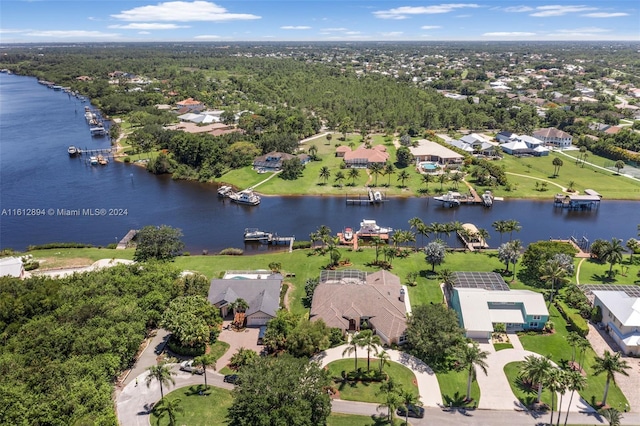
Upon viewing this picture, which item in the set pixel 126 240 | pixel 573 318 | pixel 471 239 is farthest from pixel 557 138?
pixel 126 240

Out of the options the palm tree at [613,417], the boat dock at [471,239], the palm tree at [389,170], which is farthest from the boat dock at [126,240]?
the palm tree at [613,417]

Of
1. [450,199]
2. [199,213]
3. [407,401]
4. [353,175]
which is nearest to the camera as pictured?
[407,401]

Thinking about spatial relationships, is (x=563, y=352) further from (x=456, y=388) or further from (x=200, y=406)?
(x=200, y=406)

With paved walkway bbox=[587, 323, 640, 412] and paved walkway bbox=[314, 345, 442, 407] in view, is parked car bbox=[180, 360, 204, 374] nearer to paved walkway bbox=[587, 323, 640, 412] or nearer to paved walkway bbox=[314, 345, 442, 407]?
paved walkway bbox=[314, 345, 442, 407]

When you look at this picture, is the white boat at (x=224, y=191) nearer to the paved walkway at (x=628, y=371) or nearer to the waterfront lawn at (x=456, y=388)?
the waterfront lawn at (x=456, y=388)

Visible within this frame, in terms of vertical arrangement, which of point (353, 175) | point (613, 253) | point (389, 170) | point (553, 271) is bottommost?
point (613, 253)

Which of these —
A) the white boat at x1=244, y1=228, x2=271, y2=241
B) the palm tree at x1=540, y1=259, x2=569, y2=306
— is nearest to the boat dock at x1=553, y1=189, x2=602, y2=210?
the palm tree at x1=540, y1=259, x2=569, y2=306

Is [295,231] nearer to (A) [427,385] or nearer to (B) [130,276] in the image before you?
(B) [130,276]
